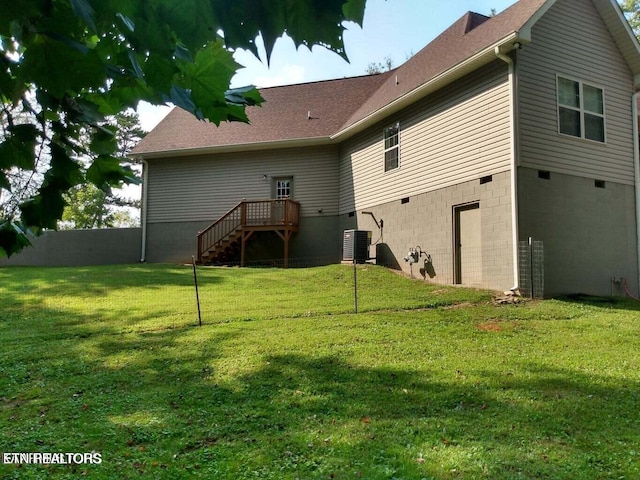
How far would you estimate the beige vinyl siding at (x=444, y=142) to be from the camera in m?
9.49

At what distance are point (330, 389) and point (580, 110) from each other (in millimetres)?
9199

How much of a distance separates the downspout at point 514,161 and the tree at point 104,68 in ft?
27.1

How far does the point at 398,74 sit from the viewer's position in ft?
48.8

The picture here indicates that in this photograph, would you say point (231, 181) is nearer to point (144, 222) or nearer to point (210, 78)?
point (144, 222)

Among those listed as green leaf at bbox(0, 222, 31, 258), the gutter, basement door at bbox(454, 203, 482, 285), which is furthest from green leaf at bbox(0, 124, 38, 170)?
the gutter

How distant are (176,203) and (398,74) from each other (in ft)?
30.0

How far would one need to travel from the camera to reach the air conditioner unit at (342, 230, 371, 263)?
12.9 m

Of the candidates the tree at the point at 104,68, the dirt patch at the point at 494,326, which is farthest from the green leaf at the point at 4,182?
the dirt patch at the point at 494,326

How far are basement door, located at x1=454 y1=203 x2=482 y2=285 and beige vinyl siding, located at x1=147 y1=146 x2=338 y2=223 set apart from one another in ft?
18.9

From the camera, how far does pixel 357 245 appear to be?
1290 centimetres

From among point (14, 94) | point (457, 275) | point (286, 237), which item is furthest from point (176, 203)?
point (14, 94)

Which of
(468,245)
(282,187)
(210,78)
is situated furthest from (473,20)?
(210,78)

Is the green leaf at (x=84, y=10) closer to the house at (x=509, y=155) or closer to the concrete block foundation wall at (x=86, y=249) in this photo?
the house at (x=509, y=155)

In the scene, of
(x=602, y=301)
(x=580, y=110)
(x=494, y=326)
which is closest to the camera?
(x=494, y=326)
